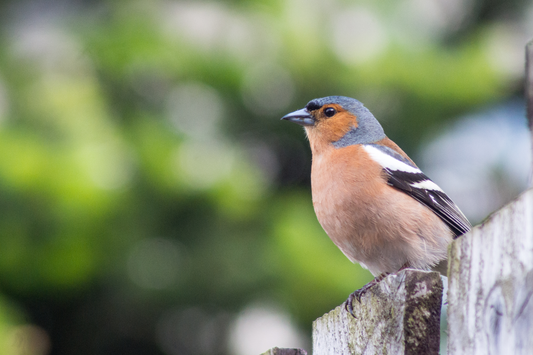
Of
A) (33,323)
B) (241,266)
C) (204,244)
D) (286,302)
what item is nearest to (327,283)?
(286,302)

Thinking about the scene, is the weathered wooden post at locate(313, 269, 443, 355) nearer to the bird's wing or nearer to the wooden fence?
the wooden fence

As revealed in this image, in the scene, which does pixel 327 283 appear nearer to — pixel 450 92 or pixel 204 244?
pixel 204 244

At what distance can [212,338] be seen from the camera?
5.50 m

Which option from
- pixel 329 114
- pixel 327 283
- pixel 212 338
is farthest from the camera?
pixel 212 338

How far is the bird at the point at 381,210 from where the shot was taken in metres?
3.02

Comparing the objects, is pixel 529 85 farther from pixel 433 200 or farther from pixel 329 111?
pixel 329 111

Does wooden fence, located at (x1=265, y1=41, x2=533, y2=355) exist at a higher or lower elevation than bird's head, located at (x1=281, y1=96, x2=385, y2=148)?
lower

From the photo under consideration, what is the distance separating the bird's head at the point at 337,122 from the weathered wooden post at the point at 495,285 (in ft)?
8.55

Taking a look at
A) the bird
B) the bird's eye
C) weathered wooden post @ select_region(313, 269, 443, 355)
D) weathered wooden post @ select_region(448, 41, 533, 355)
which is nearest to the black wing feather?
the bird

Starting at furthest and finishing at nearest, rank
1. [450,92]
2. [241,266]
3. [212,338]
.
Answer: [450,92] → [212,338] → [241,266]

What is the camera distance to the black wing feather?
130 inches

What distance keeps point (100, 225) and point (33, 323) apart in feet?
3.78

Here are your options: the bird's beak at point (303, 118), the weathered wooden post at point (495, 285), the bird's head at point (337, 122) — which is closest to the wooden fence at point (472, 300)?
the weathered wooden post at point (495, 285)

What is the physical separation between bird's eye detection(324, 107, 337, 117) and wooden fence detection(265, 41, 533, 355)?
8.54 feet
